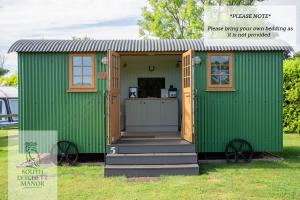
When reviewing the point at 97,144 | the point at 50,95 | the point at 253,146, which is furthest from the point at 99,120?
the point at 253,146

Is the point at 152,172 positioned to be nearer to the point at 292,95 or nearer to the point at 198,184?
the point at 198,184

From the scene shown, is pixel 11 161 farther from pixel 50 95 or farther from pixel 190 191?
pixel 190 191

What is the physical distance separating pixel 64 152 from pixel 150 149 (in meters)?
2.13

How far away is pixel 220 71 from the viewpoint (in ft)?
34.5

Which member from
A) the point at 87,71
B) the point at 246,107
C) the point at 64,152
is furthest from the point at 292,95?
the point at 64,152

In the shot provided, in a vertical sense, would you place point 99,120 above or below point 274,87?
below

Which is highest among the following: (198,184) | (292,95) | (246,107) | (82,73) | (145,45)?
(145,45)

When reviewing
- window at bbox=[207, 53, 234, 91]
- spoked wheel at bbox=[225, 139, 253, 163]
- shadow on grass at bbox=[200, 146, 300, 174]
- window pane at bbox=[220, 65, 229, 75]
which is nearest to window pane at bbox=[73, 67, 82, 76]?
window at bbox=[207, 53, 234, 91]

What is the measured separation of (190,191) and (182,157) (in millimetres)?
1718

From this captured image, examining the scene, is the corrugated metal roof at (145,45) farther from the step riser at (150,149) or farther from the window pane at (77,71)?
the step riser at (150,149)

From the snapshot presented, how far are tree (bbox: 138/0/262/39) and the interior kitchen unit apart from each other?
13500 mm

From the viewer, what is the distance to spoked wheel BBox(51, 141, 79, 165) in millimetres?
10312

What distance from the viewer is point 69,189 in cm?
773

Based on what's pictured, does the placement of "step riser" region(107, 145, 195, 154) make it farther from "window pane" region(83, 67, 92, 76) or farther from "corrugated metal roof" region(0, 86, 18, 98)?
"corrugated metal roof" region(0, 86, 18, 98)
